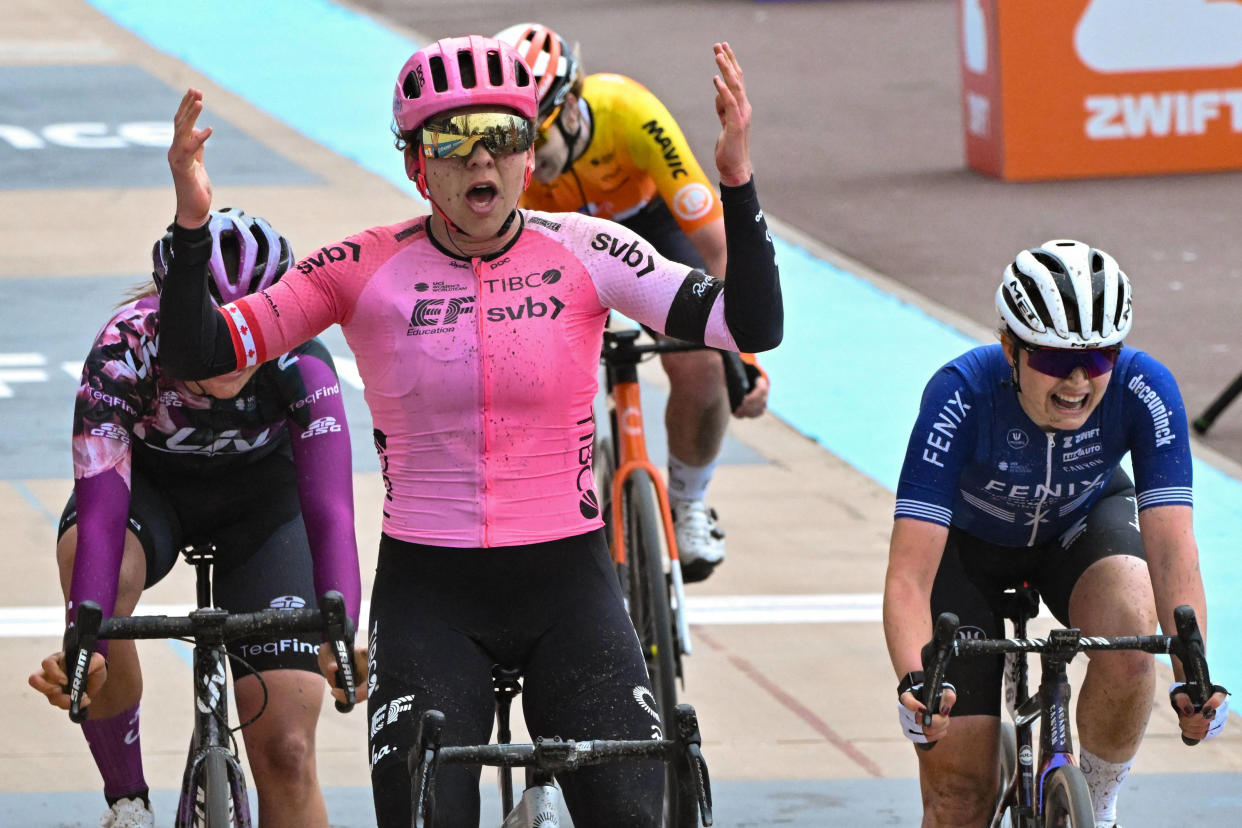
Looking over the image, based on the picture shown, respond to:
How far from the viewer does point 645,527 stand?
20.2 ft

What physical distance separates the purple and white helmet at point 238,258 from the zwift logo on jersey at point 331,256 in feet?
1.32

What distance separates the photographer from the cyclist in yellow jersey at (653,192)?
6383 millimetres

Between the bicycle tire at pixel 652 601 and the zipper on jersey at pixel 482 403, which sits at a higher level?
the zipper on jersey at pixel 482 403

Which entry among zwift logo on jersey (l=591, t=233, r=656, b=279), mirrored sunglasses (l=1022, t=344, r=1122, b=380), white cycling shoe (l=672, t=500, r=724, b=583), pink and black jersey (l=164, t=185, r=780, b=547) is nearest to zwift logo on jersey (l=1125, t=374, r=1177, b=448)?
mirrored sunglasses (l=1022, t=344, r=1122, b=380)

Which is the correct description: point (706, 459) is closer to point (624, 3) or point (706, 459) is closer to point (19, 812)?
point (19, 812)

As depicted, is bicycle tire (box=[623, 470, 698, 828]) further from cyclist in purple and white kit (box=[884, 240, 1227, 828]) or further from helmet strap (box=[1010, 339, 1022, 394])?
helmet strap (box=[1010, 339, 1022, 394])

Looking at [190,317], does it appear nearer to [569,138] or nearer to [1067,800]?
[1067,800]

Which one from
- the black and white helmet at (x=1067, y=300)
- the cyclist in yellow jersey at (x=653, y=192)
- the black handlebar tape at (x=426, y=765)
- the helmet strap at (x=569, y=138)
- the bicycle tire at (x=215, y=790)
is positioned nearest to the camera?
the black handlebar tape at (x=426, y=765)

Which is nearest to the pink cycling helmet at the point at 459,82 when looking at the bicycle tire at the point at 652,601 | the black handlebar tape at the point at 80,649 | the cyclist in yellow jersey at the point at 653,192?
the black handlebar tape at the point at 80,649

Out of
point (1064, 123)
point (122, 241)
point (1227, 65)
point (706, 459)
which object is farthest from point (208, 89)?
point (706, 459)

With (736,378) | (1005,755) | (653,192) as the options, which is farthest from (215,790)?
(653,192)

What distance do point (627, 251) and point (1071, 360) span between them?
1.05 meters

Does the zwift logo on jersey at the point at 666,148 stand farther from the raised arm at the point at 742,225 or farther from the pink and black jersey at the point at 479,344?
the raised arm at the point at 742,225

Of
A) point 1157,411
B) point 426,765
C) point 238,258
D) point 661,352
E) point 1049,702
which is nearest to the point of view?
point 426,765
